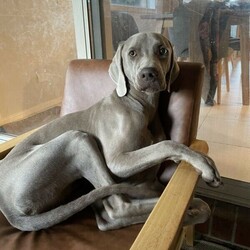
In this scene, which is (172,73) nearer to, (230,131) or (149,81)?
(149,81)

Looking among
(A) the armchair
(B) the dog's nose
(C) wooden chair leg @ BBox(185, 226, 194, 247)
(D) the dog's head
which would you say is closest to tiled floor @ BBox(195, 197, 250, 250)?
(C) wooden chair leg @ BBox(185, 226, 194, 247)

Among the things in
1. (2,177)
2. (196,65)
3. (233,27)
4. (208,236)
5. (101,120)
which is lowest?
(208,236)

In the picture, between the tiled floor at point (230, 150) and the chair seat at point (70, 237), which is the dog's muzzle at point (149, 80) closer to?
the chair seat at point (70, 237)

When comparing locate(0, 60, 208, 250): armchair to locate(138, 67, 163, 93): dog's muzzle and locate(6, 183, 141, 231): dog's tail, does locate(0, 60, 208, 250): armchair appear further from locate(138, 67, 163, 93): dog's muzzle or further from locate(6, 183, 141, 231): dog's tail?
locate(138, 67, 163, 93): dog's muzzle

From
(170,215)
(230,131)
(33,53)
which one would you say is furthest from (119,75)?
(33,53)

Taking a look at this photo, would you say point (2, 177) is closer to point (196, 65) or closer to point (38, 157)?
point (38, 157)

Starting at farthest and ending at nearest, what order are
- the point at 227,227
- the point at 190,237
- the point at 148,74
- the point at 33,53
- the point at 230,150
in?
the point at 33,53 < the point at 230,150 < the point at 227,227 < the point at 190,237 < the point at 148,74

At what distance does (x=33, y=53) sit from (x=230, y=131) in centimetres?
175

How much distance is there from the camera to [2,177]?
4.14ft

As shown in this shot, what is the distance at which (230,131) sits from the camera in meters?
1.91

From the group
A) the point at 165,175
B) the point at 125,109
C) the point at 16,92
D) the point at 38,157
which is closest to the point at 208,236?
the point at 165,175

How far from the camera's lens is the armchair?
33.4 inches

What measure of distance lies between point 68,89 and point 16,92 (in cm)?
139

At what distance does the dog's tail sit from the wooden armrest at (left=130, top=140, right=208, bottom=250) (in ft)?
0.73
